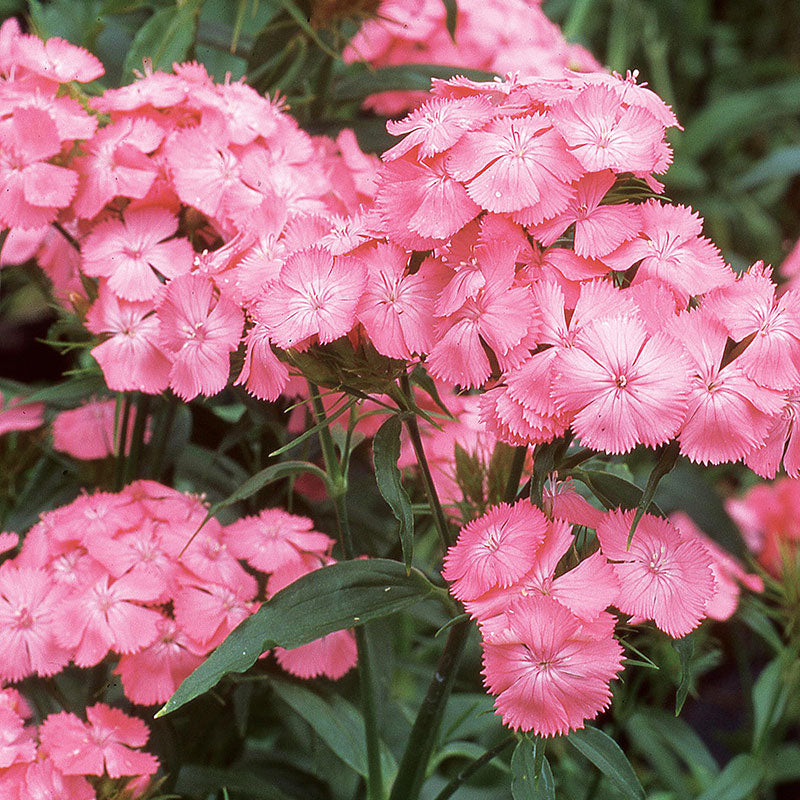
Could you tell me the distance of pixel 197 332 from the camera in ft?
2.08

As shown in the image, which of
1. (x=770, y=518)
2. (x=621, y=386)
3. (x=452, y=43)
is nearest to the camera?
(x=621, y=386)

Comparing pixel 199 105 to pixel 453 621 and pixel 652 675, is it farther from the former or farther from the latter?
pixel 652 675

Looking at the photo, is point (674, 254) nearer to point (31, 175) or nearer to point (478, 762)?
point (478, 762)

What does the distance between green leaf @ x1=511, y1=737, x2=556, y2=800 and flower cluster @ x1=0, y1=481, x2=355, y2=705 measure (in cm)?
20

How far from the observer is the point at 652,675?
1.02m

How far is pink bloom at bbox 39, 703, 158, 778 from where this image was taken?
2.09 ft

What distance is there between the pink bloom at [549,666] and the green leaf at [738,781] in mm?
482

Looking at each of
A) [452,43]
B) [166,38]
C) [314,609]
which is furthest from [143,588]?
[452,43]

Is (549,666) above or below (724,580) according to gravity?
above

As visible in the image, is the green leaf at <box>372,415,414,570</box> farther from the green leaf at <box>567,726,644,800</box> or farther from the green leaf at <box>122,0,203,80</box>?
the green leaf at <box>122,0,203,80</box>

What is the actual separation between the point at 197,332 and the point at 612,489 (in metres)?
0.27

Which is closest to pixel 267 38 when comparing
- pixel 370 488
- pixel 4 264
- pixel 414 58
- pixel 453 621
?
pixel 414 58

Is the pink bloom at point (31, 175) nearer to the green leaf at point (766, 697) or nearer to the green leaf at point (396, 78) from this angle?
the green leaf at point (396, 78)

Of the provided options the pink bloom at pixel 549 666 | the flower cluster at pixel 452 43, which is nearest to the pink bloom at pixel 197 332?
the pink bloom at pixel 549 666
